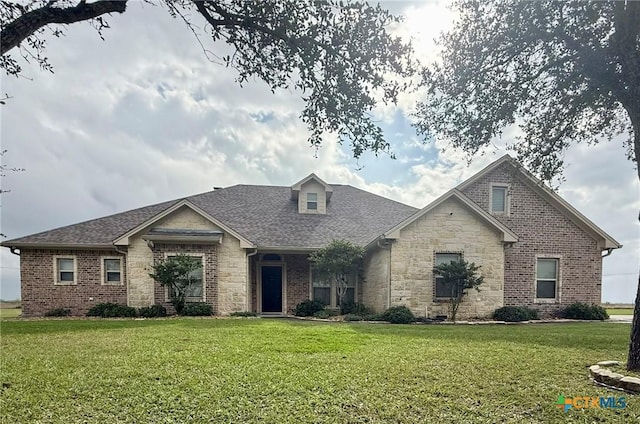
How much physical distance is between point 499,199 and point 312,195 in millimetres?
8761

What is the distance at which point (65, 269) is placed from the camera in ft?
50.6

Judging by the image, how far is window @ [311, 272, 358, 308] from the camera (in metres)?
16.2

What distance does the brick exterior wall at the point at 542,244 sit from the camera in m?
15.6

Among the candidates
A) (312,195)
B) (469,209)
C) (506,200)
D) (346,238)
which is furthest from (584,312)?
(312,195)

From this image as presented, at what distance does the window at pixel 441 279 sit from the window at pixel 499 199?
337cm


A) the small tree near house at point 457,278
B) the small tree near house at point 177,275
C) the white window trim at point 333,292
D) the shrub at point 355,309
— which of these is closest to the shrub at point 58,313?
the small tree near house at point 177,275

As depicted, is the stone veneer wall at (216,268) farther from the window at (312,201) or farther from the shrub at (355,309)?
the window at (312,201)

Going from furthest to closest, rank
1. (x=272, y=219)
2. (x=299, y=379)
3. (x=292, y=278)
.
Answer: (x=272, y=219), (x=292, y=278), (x=299, y=379)

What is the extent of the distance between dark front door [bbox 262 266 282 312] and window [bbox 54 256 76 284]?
310 inches

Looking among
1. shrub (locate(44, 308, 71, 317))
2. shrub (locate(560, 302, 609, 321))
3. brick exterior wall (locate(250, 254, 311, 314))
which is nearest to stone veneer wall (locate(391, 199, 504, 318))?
shrub (locate(560, 302, 609, 321))

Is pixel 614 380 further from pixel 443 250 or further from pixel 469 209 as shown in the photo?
pixel 469 209

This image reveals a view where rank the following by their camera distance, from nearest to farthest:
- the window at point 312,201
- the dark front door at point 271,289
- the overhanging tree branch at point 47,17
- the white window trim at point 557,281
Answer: the overhanging tree branch at point 47,17, the white window trim at point 557,281, the dark front door at point 271,289, the window at point 312,201

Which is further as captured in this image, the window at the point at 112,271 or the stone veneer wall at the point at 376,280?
the window at the point at 112,271

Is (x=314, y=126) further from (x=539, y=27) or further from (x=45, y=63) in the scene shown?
(x=539, y=27)
